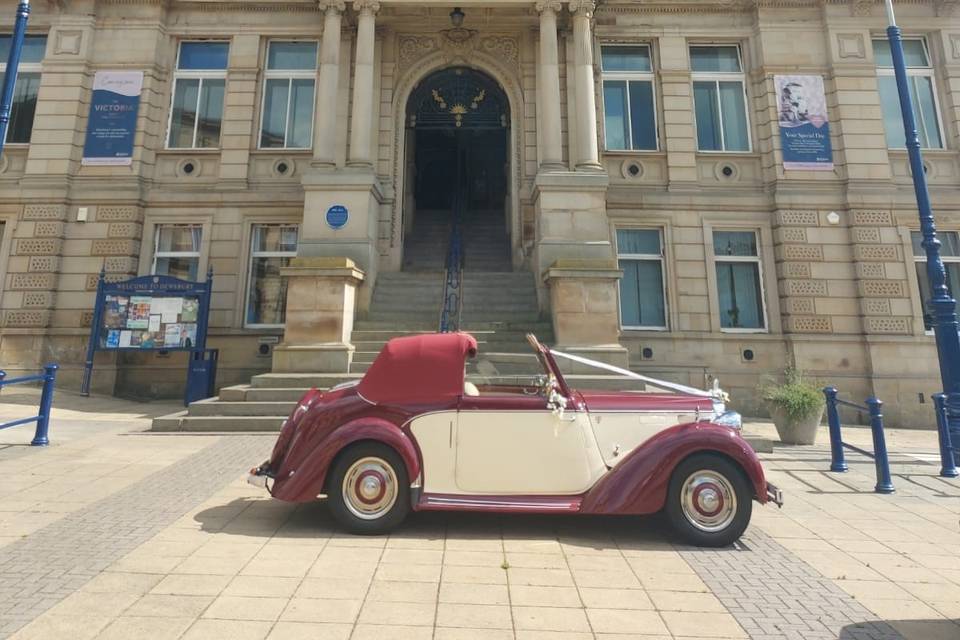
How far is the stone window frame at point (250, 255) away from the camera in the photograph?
1316 cm

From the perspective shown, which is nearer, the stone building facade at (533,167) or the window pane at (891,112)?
the stone building facade at (533,167)

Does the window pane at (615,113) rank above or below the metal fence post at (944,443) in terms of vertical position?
above

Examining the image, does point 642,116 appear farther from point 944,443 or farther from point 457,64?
point 944,443

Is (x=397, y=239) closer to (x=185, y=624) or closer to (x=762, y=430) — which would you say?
Result: (x=762, y=430)

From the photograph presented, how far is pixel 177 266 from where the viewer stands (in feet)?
44.6

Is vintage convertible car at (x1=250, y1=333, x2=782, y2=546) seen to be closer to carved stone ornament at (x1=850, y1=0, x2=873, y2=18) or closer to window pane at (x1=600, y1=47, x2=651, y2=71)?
window pane at (x1=600, y1=47, x2=651, y2=71)

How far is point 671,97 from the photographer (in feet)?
46.0

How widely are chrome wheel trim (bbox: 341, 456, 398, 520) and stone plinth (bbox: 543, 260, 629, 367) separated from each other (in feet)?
20.3

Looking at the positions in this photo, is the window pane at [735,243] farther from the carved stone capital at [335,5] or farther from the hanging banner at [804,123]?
the carved stone capital at [335,5]

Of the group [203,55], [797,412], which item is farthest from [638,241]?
[203,55]

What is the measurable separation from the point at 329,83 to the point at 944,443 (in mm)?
14125

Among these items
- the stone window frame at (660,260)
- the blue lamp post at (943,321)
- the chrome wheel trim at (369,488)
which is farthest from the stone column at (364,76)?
the blue lamp post at (943,321)

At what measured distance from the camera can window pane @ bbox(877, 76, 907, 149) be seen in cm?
1350

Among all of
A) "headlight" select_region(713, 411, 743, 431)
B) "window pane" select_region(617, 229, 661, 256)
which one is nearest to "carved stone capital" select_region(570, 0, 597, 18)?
"window pane" select_region(617, 229, 661, 256)
